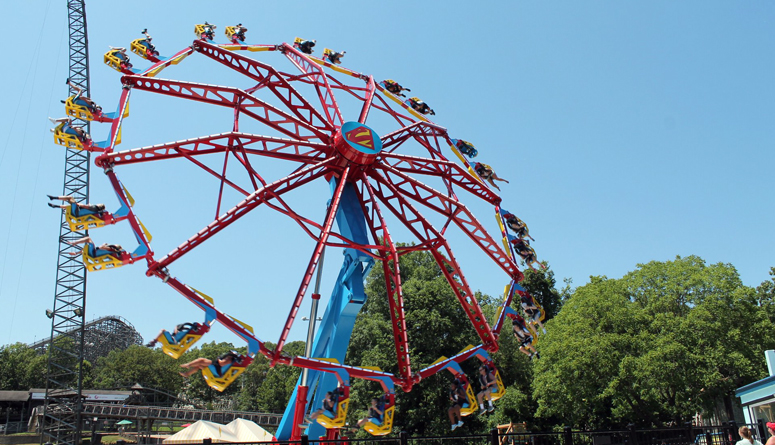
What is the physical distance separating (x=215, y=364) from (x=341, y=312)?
4.71m

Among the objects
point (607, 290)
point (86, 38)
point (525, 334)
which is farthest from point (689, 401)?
point (86, 38)

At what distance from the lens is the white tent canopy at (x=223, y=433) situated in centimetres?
3322

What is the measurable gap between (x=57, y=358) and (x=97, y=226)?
1732 inches

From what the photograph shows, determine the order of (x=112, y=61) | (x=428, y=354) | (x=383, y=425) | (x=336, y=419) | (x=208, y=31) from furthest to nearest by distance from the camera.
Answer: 1. (x=428, y=354)
2. (x=208, y=31)
3. (x=112, y=61)
4. (x=383, y=425)
5. (x=336, y=419)

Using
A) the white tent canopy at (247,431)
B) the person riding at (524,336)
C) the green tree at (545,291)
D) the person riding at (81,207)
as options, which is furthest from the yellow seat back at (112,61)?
the green tree at (545,291)

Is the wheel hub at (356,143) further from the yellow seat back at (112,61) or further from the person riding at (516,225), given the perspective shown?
the yellow seat back at (112,61)

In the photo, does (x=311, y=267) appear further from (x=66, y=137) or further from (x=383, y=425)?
(x=66, y=137)

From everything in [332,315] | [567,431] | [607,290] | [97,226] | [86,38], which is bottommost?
[567,431]

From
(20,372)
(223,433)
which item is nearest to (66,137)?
(223,433)

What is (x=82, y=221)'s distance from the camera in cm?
1434

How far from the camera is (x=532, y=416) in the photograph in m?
42.2

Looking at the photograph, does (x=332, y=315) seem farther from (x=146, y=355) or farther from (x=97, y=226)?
(x=146, y=355)

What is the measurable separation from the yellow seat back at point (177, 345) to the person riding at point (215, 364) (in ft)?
1.75

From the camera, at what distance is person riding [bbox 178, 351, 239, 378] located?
39.0ft
